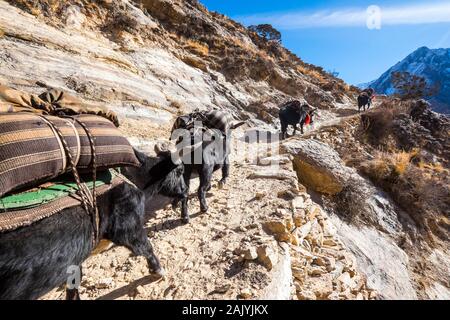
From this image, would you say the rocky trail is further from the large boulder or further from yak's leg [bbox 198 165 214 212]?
yak's leg [bbox 198 165 214 212]

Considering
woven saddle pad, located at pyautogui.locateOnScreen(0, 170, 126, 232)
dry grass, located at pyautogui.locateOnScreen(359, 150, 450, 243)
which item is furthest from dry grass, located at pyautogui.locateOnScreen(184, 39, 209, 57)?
woven saddle pad, located at pyautogui.locateOnScreen(0, 170, 126, 232)

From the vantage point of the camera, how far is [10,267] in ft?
4.85

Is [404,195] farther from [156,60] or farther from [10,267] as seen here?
[156,60]

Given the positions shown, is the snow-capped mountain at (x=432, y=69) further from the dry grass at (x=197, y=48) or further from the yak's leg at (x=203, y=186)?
the yak's leg at (x=203, y=186)

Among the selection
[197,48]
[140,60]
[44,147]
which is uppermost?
[197,48]

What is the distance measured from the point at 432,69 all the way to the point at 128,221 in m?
122

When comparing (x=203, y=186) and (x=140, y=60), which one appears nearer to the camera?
(x=203, y=186)

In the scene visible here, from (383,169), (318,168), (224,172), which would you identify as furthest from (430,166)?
(224,172)

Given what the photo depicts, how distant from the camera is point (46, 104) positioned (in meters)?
2.24

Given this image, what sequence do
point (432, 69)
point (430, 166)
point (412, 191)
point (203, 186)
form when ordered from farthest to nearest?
point (432, 69)
point (430, 166)
point (412, 191)
point (203, 186)

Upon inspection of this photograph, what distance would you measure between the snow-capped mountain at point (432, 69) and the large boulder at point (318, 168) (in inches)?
3318

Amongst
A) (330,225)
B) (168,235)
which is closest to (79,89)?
(168,235)

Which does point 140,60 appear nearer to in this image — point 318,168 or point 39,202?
point 318,168
